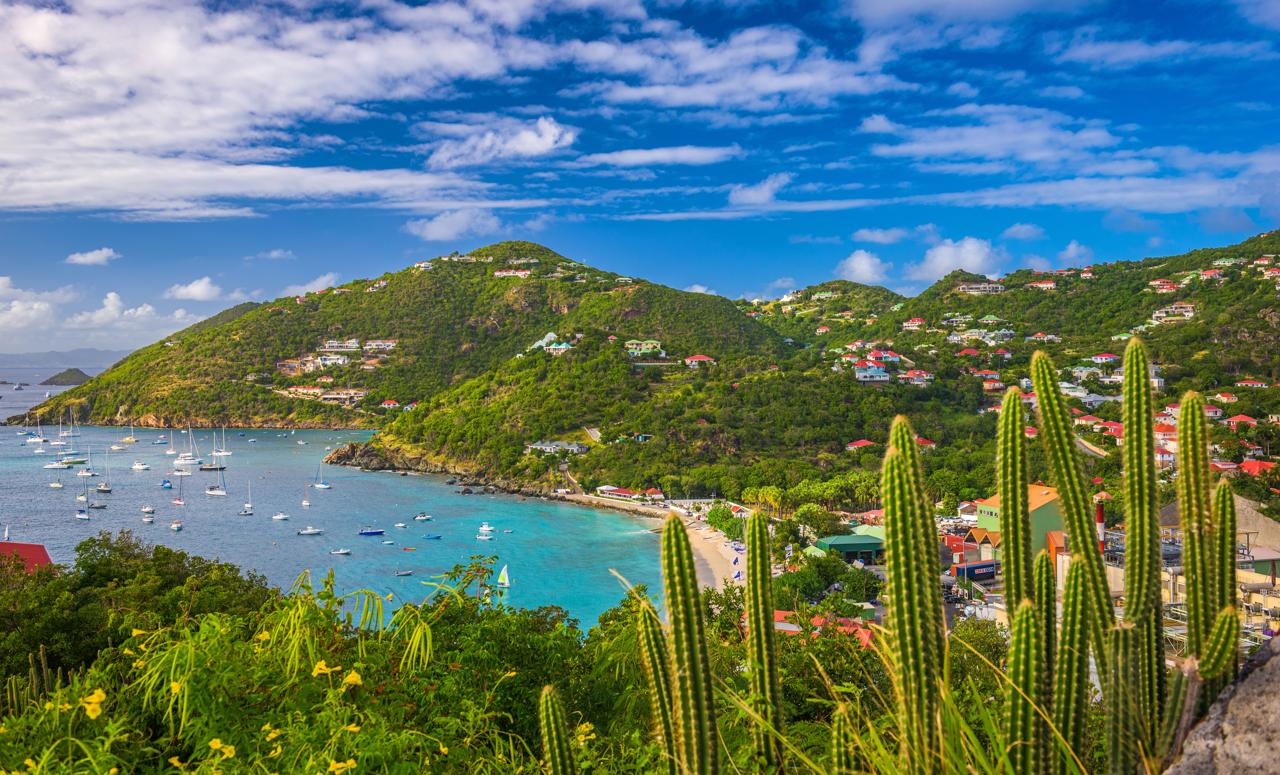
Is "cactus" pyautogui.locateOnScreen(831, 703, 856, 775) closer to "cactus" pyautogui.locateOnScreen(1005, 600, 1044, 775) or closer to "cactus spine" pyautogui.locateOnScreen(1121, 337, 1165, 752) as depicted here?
"cactus" pyautogui.locateOnScreen(1005, 600, 1044, 775)

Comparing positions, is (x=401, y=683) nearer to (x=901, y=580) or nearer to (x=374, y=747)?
(x=374, y=747)

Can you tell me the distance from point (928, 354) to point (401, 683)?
6224 centimetres

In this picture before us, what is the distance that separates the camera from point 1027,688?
1875mm

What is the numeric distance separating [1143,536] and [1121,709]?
0.48 metres

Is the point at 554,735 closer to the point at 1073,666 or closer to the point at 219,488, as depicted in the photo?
the point at 1073,666

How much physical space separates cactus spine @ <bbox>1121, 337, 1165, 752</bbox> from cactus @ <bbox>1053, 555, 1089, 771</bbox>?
230 mm

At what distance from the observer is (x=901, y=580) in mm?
1810

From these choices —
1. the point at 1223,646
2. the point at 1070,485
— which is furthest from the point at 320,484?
the point at 1223,646

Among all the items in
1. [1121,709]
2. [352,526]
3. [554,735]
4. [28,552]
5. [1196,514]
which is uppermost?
[1196,514]

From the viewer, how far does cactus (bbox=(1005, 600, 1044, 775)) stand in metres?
1.87

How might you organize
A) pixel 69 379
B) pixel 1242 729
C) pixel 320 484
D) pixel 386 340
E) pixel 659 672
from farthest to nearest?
pixel 69 379 < pixel 386 340 < pixel 320 484 < pixel 659 672 < pixel 1242 729

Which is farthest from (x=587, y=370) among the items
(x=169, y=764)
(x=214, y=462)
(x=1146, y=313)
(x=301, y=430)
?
(x=169, y=764)

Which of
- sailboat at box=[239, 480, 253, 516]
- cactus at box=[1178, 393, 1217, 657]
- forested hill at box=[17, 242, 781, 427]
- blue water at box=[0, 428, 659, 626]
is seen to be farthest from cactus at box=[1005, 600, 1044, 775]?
forested hill at box=[17, 242, 781, 427]

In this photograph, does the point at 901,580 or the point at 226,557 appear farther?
the point at 226,557
